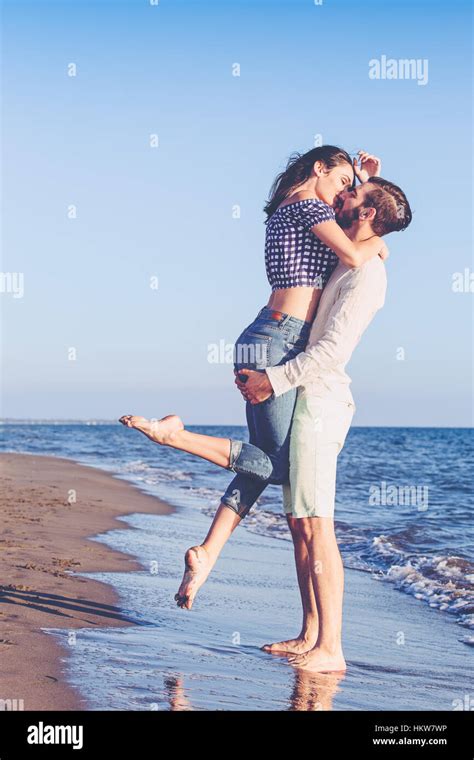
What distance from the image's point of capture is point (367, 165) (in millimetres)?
4703

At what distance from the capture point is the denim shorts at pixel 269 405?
14.5ft

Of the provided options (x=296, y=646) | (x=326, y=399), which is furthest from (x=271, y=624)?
(x=326, y=399)

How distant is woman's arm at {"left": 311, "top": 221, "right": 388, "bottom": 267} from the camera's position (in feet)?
14.1

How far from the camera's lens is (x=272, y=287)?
462 cm

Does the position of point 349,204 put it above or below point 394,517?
above

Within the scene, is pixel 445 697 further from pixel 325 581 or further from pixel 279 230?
pixel 279 230

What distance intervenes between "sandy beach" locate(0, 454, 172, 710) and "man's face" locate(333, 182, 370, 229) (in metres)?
2.28

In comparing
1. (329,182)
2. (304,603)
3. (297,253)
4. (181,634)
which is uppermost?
(329,182)

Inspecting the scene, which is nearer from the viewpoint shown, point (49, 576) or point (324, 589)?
point (324, 589)

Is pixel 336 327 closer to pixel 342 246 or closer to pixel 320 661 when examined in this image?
pixel 342 246

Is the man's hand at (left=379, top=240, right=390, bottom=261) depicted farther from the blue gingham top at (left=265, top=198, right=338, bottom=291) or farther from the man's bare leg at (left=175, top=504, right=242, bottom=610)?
the man's bare leg at (left=175, top=504, right=242, bottom=610)

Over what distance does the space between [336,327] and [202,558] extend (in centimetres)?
117

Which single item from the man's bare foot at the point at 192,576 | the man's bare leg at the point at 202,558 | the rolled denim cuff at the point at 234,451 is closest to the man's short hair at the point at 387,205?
the rolled denim cuff at the point at 234,451

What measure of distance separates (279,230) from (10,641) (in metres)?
2.18
